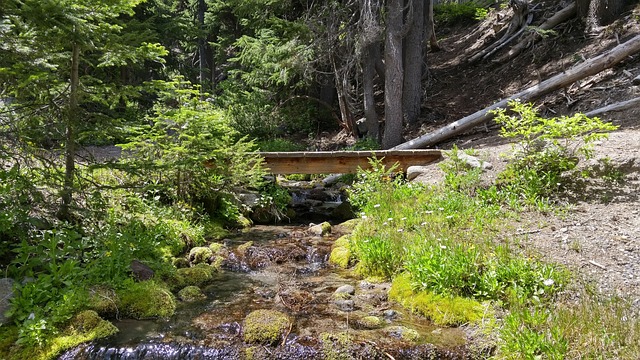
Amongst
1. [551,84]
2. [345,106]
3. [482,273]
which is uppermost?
[551,84]

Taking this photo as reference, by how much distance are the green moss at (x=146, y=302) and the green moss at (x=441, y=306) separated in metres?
2.73

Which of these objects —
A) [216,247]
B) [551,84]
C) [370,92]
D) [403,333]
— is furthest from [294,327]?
[370,92]

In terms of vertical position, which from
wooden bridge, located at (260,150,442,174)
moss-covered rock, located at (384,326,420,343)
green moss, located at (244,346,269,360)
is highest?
wooden bridge, located at (260,150,442,174)

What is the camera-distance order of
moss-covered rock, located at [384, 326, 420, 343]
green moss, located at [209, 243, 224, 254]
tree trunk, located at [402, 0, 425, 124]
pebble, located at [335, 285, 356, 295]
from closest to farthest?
1. moss-covered rock, located at [384, 326, 420, 343]
2. pebble, located at [335, 285, 356, 295]
3. green moss, located at [209, 243, 224, 254]
4. tree trunk, located at [402, 0, 425, 124]

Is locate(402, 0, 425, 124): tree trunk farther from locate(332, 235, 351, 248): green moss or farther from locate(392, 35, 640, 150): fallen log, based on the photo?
locate(332, 235, 351, 248): green moss

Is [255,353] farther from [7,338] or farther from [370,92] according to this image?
[370,92]

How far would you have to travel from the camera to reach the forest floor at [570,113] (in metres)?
5.35

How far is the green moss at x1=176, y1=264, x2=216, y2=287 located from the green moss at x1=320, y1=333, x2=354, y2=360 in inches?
100

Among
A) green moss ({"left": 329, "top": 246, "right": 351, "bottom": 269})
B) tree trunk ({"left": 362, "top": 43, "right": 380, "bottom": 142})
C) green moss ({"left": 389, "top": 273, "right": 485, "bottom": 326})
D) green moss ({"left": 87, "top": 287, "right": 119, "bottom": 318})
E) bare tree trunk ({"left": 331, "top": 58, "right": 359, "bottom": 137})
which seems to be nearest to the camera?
green moss ({"left": 389, "top": 273, "right": 485, "bottom": 326})

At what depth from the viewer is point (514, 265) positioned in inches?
199

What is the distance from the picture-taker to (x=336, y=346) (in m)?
4.49

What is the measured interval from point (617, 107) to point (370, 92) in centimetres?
689

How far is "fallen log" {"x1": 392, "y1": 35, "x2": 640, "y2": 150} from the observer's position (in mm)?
11844

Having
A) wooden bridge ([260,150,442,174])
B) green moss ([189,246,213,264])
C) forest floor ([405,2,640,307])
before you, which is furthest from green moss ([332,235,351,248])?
wooden bridge ([260,150,442,174])
